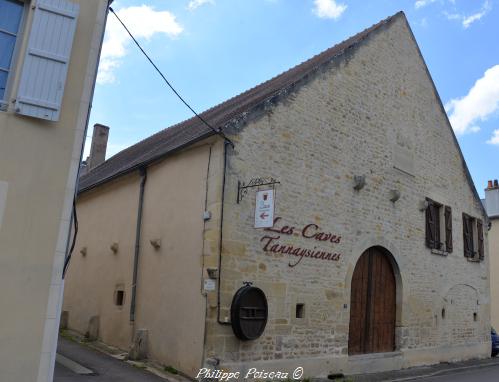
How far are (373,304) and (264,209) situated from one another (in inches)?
194

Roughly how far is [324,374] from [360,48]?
755 cm

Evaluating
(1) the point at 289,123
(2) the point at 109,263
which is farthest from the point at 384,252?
(2) the point at 109,263

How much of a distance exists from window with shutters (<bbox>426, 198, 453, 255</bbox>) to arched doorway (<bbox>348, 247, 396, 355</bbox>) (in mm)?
2125

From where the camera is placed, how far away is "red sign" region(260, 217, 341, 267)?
9.02 m

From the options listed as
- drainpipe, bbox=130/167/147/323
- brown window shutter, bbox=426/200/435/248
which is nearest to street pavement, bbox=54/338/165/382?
drainpipe, bbox=130/167/147/323

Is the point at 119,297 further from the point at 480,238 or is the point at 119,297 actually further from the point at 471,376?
the point at 480,238

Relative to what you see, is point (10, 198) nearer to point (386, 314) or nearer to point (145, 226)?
point (145, 226)

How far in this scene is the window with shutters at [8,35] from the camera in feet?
17.6

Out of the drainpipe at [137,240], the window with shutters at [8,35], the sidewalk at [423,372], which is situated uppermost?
the window with shutters at [8,35]

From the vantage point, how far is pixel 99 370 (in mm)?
8531

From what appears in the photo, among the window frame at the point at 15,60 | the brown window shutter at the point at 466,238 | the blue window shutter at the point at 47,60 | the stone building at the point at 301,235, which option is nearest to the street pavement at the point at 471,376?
the stone building at the point at 301,235

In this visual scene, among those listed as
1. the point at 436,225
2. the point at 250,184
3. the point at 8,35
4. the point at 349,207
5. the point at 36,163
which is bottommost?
the point at 36,163

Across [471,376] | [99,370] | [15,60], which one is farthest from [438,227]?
[15,60]

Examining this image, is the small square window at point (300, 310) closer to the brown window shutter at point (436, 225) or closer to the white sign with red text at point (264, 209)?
the white sign with red text at point (264, 209)
